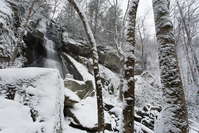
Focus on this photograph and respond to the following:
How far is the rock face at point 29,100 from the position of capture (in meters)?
1.42

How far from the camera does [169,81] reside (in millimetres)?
1579

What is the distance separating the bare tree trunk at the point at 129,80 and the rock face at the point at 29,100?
143cm

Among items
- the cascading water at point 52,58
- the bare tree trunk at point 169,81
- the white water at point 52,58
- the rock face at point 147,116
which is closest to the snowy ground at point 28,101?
the bare tree trunk at point 169,81

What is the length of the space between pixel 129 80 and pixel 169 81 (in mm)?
676

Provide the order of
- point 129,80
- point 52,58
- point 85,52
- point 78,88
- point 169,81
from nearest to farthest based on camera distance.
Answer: point 169,81 → point 129,80 → point 78,88 → point 52,58 → point 85,52

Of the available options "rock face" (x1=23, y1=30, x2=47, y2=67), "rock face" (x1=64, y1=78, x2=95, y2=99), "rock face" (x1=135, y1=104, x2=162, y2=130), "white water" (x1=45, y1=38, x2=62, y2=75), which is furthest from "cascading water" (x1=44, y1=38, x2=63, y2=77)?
"rock face" (x1=135, y1=104, x2=162, y2=130)

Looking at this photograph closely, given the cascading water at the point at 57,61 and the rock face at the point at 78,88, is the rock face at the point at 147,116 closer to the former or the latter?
the rock face at the point at 78,88

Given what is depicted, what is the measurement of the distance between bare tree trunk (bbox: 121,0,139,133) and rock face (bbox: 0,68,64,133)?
1.43 metres

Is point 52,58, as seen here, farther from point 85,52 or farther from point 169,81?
point 169,81

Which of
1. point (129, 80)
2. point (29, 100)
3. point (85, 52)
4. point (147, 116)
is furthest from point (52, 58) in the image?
point (129, 80)

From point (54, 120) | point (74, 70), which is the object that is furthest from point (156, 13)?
point (74, 70)

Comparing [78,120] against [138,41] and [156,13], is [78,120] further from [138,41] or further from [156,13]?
[138,41]

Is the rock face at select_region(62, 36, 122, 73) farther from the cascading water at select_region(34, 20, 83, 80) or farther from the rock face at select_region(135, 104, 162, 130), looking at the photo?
the rock face at select_region(135, 104, 162, 130)

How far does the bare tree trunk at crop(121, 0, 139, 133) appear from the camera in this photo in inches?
60.6
